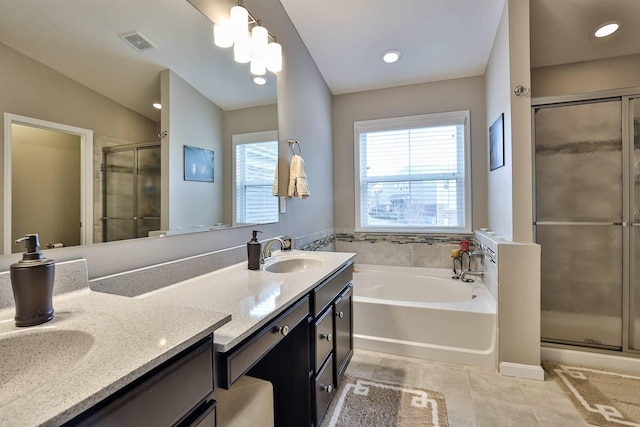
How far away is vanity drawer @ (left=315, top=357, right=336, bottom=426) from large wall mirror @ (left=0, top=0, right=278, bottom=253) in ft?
2.94

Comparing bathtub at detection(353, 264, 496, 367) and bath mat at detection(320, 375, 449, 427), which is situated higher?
bathtub at detection(353, 264, 496, 367)

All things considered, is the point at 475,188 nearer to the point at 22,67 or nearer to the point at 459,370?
the point at 459,370

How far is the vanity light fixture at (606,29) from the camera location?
6.77 feet

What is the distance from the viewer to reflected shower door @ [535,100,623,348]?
209 centimetres

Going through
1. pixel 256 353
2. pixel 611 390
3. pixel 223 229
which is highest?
pixel 223 229

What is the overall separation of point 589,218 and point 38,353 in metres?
Result: 2.99

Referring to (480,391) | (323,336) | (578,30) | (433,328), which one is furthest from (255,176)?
(578,30)

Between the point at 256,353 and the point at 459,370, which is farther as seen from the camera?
the point at 459,370

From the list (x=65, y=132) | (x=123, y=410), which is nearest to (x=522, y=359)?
(x=123, y=410)

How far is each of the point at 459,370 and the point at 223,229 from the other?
182 cm

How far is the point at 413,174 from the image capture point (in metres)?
3.12

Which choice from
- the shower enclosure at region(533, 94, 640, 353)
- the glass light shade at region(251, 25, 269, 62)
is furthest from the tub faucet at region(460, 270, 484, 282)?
the glass light shade at region(251, 25, 269, 62)

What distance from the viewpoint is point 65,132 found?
868 mm

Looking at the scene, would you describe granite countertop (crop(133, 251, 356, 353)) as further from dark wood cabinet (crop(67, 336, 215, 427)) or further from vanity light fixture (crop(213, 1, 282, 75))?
vanity light fixture (crop(213, 1, 282, 75))
